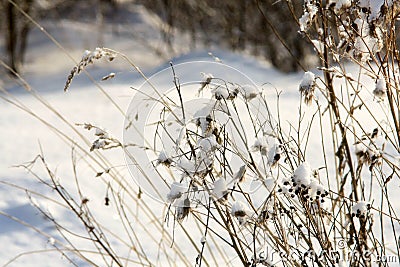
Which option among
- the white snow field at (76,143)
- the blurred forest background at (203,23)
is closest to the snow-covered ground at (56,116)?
the white snow field at (76,143)

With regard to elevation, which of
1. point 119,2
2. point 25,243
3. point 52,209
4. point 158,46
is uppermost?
point 119,2

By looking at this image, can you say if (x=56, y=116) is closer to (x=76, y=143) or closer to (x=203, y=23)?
(x=76, y=143)

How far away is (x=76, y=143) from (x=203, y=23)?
528 cm

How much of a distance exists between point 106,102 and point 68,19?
349cm

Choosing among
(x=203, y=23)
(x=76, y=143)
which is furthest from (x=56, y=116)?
(x=203, y=23)

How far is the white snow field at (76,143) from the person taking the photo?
1795 mm

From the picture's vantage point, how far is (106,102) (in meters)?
3.89

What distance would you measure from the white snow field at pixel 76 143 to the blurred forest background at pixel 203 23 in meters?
0.22

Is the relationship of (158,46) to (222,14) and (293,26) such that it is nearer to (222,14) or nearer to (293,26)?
(222,14)

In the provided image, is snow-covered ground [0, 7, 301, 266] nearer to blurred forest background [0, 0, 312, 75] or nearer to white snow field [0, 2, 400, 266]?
white snow field [0, 2, 400, 266]

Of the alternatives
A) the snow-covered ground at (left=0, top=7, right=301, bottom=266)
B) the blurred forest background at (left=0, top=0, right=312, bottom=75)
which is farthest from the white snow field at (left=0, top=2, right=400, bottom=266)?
the blurred forest background at (left=0, top=0, right=312, bottom=75)

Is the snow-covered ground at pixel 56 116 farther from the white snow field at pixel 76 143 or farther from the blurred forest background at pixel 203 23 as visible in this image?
the blurred forest background at pixel 203 23

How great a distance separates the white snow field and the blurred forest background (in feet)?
0.71

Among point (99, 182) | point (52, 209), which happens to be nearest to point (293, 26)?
point (99, 182)
